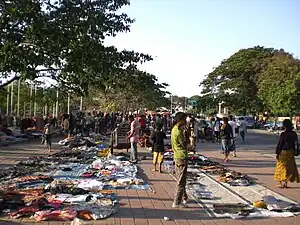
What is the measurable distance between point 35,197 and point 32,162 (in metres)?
6.42

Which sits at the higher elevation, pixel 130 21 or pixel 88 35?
pixel 130 21

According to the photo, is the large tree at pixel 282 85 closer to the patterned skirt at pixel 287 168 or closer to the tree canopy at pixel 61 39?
the tree canopy at pixel 61 39

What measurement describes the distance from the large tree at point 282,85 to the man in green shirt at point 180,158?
Result: 155 feet

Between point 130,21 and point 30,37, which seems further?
point 130,21

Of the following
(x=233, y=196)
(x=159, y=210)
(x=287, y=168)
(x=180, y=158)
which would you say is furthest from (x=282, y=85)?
(x=159, y=210)

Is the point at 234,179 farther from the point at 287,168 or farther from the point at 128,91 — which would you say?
the point at 128,91

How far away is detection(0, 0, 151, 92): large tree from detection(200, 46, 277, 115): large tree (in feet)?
187

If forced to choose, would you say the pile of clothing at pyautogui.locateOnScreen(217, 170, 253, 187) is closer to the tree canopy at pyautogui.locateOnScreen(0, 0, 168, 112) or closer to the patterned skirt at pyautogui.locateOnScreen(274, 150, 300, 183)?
the patterned skirt at pyautogui.locateOnScreen(274, 150, 300, 183)

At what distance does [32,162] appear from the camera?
15.4 meters

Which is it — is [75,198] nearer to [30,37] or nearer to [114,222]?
[114,222]

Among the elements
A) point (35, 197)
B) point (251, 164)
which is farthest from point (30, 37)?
point (251, 164)

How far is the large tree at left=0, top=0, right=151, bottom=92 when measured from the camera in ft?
31.5

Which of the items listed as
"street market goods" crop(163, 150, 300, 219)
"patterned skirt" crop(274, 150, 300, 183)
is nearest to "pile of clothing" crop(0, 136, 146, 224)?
"street market goods" crop(163, 150, 300, 219)

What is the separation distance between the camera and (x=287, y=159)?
38.4 feet
